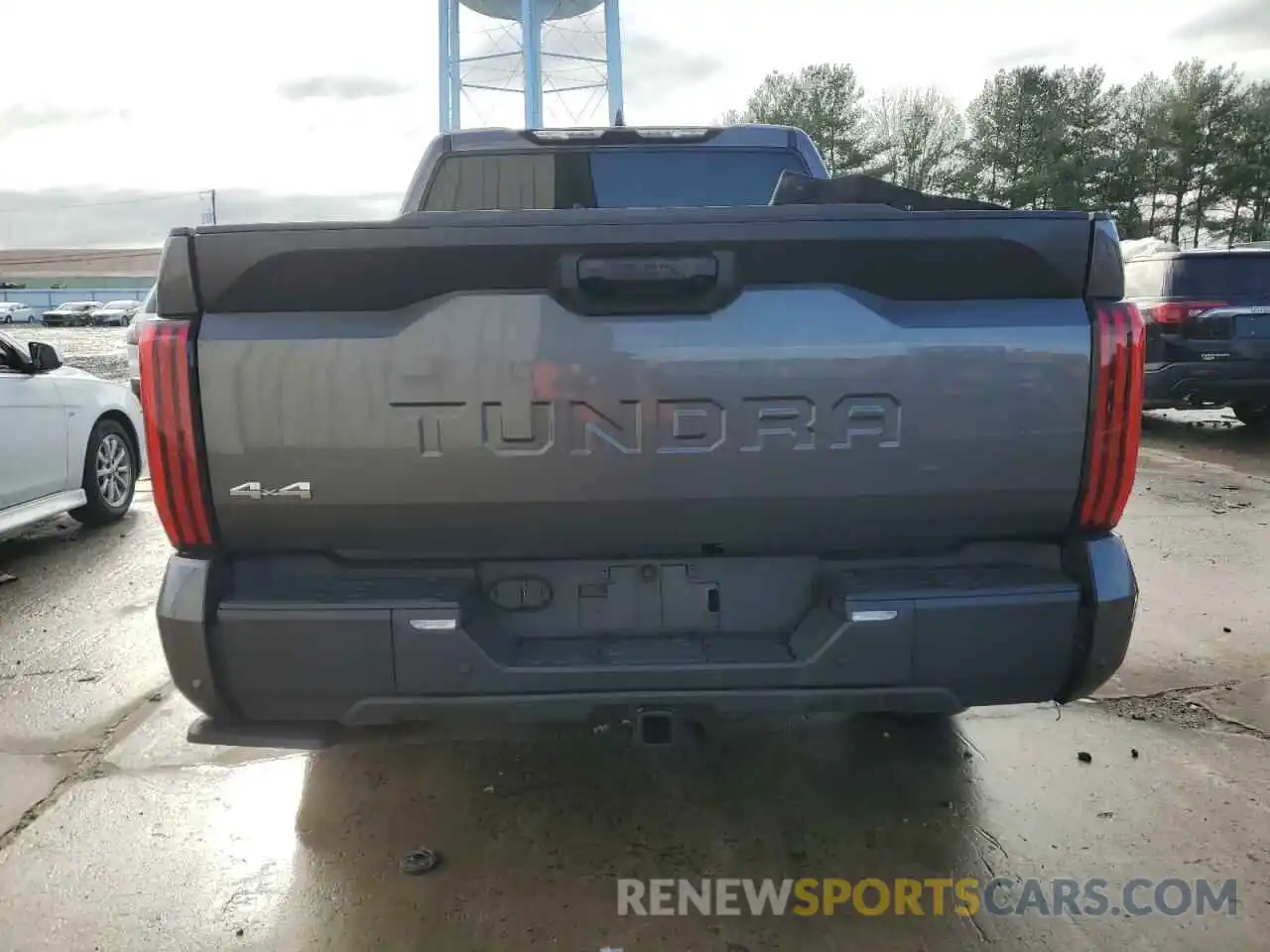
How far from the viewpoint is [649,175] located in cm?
425

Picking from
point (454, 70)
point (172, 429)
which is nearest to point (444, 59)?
point (454, 70)

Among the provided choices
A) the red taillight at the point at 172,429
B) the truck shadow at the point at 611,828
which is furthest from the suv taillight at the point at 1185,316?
the red taillight at the point at 172,429

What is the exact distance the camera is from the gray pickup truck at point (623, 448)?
84.7 inches

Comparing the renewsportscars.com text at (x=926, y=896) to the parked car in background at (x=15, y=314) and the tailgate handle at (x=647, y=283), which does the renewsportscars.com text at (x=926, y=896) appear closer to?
the tailgate handle at (x=647, y=283)

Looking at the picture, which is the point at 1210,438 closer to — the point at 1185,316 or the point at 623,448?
the point at 1185,316

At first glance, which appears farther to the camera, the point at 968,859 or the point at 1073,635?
the point at 968,859

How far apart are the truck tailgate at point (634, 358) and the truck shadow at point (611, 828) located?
2.85ft

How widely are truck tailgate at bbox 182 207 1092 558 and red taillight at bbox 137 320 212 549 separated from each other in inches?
1.5

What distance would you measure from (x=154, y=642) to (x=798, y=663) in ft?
12.0

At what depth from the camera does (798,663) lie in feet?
7.47

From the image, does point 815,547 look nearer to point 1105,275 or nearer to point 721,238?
point 721,238

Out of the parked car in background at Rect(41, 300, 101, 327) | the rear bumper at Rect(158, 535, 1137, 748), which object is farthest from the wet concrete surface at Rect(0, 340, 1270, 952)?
the parked car in background at Rect(41, 300, 101, 327)

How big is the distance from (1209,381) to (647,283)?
8.73 metres

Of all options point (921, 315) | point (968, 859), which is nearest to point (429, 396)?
point (921, 315)
